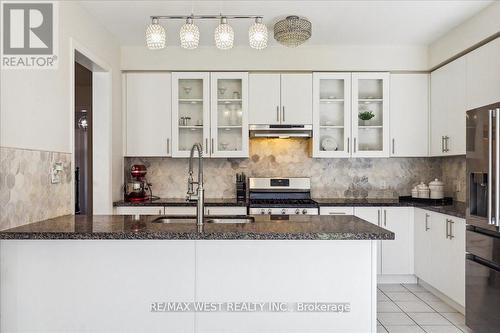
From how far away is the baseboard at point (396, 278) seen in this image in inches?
159

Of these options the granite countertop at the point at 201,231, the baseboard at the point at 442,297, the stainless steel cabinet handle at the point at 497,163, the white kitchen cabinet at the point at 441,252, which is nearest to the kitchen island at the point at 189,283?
the granite countertop at the point at 201,231

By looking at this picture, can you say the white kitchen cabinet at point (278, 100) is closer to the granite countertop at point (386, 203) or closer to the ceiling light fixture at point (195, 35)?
the granite countertop at point (386, 203)

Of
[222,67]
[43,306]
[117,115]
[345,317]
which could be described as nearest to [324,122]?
[222,67]

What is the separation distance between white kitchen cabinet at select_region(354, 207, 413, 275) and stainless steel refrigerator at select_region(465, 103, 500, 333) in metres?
1.11

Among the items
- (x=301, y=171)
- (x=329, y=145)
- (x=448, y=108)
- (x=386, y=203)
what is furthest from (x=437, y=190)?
(x=301, y=171)

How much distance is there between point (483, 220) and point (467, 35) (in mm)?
1833

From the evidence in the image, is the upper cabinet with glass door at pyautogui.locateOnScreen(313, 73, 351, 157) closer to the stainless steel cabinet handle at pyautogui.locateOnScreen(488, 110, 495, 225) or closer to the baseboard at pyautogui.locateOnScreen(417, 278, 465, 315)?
the baseboard at pyautogui.locateOnScreen(417, 278, 465, 315)

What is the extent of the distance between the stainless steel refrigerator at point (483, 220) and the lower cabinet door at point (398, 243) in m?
1.11

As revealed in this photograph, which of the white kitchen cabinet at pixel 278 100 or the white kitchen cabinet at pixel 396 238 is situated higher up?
the white kitchen cabinet at pixel 278 100

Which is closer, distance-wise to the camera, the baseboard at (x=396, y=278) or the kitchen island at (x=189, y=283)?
the kitchen island at (x=189, y=283)

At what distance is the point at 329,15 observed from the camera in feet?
11.1

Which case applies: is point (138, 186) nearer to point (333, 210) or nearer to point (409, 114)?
point (333, 210)

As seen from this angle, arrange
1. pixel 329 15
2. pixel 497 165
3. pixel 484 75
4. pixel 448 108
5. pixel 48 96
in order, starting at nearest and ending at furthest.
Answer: pixel 497 165, pixel 48 96, pixel 484 75, pixel 329 15, pixel 448 108

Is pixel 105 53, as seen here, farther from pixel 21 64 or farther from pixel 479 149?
pixel 479 149
